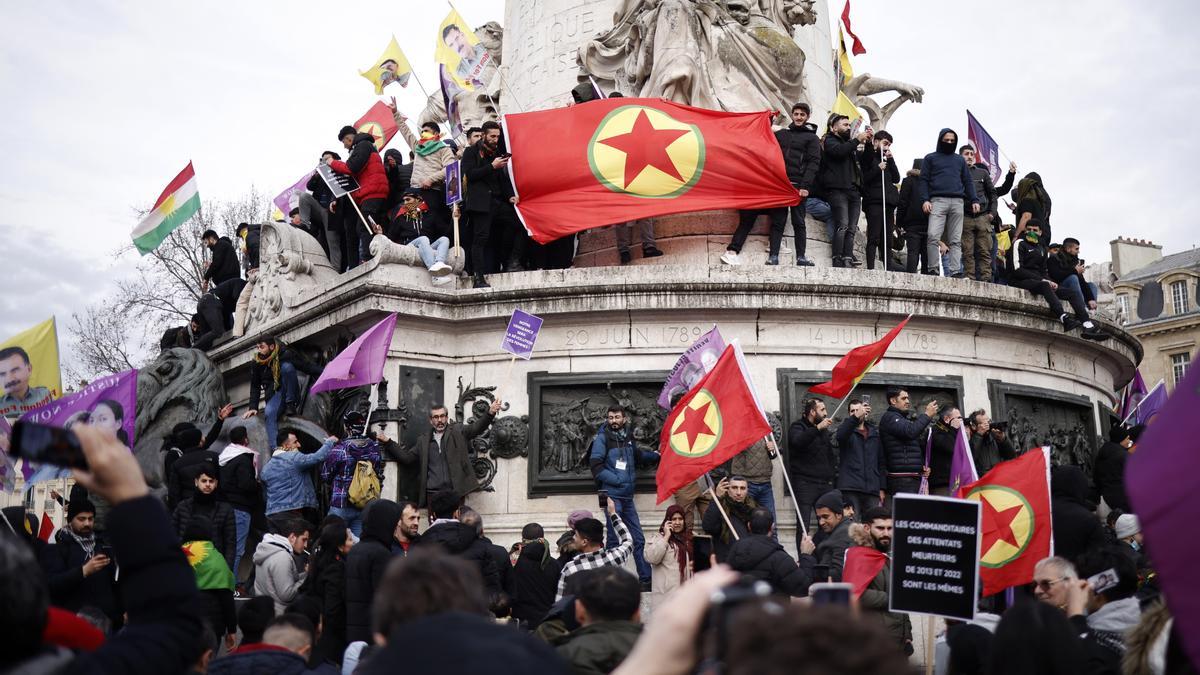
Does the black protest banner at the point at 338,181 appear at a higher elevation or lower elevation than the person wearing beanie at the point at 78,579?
higher

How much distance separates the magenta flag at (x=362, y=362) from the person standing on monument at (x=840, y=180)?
5849 millimetres

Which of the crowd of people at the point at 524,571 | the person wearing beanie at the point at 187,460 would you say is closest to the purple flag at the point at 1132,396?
the crowd of people at the point at 524,571

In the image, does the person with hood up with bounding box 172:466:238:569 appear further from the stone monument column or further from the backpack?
the stone monument column

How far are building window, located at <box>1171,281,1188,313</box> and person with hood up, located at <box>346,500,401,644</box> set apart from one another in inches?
2017

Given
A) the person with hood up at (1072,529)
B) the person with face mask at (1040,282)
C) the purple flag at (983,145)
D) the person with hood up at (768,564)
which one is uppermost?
the purple flag at (983,145)

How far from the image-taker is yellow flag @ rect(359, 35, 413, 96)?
2397 cm

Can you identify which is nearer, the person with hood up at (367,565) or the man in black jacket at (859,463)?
the person with hood up at (367,565)

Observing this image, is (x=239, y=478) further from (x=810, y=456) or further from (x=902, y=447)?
(x=902, y=447)

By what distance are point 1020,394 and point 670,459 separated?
5.89 m

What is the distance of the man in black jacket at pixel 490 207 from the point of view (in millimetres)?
16234

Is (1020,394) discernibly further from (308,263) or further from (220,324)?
(220,324)

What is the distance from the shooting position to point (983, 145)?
23016 mm

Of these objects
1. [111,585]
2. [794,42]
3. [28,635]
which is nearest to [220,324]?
[794,42]

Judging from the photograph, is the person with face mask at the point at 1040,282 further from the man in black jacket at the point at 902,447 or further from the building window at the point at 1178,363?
the building window at the point at 1178,363
